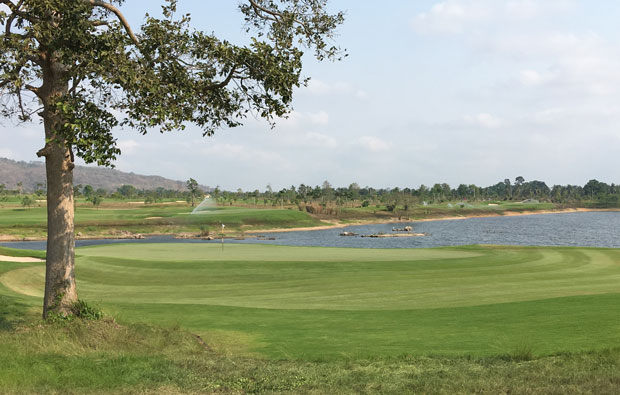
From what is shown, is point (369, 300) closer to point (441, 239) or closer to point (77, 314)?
point (77, 314)

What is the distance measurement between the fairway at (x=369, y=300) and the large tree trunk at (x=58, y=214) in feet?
8.80

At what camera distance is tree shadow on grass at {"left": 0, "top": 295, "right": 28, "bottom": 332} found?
45.3 feet

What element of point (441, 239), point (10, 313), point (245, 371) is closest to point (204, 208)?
point (441, 239)

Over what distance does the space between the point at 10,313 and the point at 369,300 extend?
42.3 ft

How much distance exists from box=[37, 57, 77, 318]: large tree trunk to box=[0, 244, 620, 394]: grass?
2.63 feet

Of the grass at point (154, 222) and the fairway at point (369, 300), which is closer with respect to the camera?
the fairway at point (369, 300)

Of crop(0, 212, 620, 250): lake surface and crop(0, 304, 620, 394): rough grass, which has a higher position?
crop(0, 304, 620, 394): rough grass

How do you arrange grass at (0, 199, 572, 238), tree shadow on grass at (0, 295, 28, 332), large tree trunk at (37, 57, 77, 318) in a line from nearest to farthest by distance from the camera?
large tree trunk at (37, 57, 77, 318), tree shadow on grass at (0, 295, 28, 332), grass at (0, 199, 572, 238)

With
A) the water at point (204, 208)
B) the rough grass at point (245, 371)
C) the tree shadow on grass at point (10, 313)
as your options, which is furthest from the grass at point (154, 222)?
the rough grass at point (245, 371)

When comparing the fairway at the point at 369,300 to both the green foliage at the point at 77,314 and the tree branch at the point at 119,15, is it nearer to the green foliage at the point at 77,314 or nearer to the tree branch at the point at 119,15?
the green foliage at the point at 77,314

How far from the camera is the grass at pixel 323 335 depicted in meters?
9.35

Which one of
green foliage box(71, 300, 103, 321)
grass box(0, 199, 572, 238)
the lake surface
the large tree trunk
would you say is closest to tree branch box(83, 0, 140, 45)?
the large tree trunk

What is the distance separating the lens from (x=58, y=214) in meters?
13.1

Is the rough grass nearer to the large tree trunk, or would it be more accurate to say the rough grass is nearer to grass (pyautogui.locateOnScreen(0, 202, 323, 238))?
the large tree trunk
